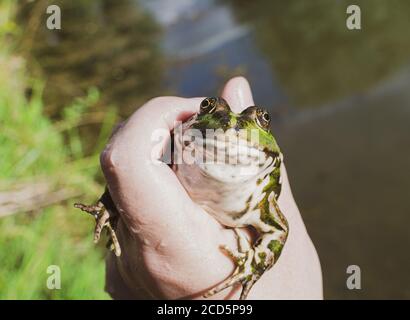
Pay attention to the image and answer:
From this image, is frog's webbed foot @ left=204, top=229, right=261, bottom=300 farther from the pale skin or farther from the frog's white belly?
the frog's white belly

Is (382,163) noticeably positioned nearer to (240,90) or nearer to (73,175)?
(73,175)

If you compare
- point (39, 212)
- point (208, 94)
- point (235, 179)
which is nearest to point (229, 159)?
point (235, 179)

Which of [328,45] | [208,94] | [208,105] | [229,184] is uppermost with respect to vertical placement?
[328,45]

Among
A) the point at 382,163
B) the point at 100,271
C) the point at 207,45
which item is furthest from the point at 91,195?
the point at 207,45

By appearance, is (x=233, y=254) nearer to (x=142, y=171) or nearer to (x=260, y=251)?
(x=260, y=251)

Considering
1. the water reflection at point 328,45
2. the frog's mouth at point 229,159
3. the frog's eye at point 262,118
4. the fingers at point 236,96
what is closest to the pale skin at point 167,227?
the fingers at point 236,96

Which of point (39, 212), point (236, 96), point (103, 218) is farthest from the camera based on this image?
point (39, 212)
